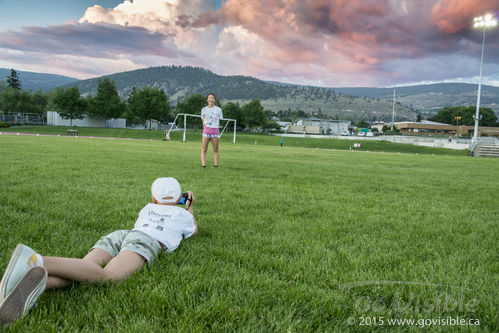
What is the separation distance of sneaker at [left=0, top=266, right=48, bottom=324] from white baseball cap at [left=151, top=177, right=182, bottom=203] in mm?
1257

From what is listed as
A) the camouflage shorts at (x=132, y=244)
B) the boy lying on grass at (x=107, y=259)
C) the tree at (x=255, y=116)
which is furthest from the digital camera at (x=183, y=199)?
the tree at (x=255, y=116)

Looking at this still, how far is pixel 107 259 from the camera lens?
2525mm

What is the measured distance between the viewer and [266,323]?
1825 mm

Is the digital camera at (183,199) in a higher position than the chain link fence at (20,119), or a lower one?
lower

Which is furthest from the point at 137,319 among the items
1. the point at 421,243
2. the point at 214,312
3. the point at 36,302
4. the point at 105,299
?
the point at 421,243

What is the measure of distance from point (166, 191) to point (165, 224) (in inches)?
12.6

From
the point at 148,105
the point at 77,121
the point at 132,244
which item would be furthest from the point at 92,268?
the point at 77,121

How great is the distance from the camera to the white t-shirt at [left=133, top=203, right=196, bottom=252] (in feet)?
9.30

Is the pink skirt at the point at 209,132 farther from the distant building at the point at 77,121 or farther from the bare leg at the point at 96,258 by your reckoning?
the distant building at the point at 77,121

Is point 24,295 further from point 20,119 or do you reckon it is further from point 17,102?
point 17,102

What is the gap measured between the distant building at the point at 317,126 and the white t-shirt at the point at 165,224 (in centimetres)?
13278

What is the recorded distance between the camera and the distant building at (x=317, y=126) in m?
144

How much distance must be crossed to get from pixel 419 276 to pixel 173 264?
2.01 meters

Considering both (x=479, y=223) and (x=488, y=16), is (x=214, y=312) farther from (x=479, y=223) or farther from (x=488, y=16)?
(x=488, y=16)
